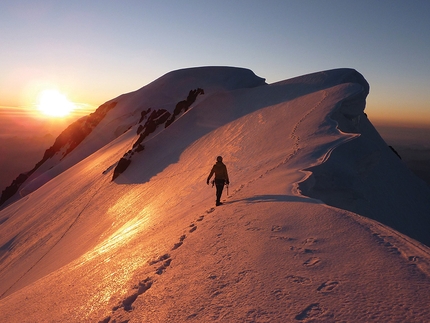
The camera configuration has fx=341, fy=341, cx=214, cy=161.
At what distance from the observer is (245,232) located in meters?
6.18

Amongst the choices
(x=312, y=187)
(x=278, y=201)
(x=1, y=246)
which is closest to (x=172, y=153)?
(x=1, y=246)

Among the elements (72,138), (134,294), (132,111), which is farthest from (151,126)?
(134,294)

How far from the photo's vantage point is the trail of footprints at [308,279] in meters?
3.58

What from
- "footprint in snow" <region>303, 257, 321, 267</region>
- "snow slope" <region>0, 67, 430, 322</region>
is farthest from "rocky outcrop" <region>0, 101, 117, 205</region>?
"footprint in snow" <region>303, 257, 321, 267</region>

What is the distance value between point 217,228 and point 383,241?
3004 millimetres

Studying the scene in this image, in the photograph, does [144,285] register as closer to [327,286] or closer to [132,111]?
[327,286]

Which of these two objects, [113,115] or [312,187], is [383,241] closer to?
[312,187]

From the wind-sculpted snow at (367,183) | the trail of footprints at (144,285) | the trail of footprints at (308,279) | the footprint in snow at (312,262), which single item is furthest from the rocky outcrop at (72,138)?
the footprint in snow at (312,262)

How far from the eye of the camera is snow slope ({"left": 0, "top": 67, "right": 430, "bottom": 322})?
4059 millimetres

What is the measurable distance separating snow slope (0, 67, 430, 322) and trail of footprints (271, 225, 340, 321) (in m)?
0.02

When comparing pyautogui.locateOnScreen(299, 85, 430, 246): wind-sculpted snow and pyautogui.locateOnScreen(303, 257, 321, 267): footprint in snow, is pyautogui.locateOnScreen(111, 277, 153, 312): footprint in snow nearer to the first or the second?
pyautogui.locateOnScreen(303, 257, 321, 267): footprint in snow

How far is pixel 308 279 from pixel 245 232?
2.05 metres

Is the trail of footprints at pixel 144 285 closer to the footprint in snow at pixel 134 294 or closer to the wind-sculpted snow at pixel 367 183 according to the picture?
the footprint in snow at pixel 134 294

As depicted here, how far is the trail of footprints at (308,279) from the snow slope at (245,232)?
20 mm
